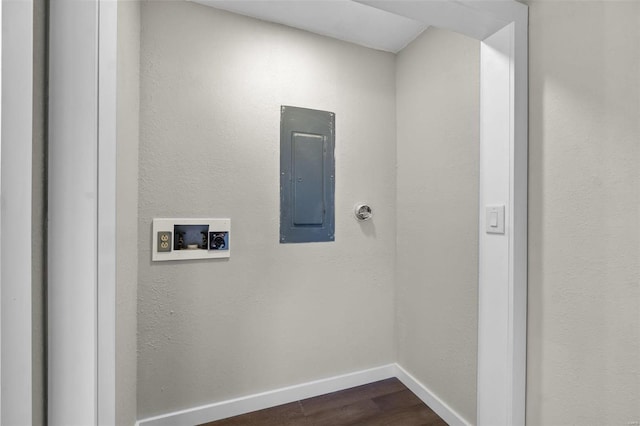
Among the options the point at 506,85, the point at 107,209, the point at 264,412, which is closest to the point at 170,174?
the point at 107,209

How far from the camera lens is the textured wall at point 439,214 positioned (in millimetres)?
1403

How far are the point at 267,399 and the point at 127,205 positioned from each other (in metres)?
1.23

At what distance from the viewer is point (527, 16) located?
102 centimetres

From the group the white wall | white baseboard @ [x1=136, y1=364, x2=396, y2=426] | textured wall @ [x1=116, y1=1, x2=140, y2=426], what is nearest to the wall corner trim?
white baseboard @ [x1=136, y1=364, x2=396, y2=426]

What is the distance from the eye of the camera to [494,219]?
104 centimetres

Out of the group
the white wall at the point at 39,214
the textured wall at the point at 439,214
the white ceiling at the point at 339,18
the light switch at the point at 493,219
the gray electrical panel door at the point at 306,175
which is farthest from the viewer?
the gray electrical panel door at the point at 306,175

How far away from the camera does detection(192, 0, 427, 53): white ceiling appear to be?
1504 mm

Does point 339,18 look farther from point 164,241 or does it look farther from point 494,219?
point 164,241

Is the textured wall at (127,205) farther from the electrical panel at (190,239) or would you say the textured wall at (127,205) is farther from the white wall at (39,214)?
the white wall at (39,214)

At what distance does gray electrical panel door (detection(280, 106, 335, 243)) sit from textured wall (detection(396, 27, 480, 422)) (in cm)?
47

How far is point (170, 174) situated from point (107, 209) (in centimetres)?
86

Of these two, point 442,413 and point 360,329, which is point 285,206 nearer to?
point 360,329

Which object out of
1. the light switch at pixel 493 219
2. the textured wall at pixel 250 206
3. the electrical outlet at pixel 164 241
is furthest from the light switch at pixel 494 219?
the electrical outlet at pixel 164 241

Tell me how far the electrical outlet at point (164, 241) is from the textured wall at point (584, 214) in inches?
58.6
